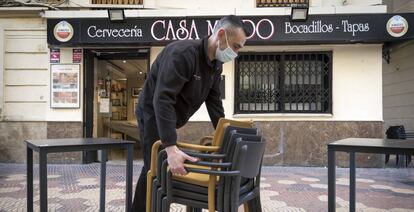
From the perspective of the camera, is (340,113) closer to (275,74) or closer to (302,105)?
(302,105)

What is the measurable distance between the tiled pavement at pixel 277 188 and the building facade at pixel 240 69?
77 cm

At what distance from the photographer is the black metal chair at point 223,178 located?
2.21 meters

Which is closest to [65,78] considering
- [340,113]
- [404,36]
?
[340,113]

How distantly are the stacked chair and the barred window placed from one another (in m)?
6.13

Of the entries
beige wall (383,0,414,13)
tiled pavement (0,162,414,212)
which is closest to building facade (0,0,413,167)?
tiled pavement (0,162,414,212)

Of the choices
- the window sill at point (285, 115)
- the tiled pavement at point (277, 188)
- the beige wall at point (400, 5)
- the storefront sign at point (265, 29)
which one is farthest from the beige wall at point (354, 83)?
the beige wall at point (400, 5)

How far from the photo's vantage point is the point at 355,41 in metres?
8.06

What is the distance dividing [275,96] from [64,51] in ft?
14.5

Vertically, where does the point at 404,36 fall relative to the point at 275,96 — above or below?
above

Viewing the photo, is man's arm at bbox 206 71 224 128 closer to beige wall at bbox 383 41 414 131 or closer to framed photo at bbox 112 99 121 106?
framed photo at bbox 112 99 121 106

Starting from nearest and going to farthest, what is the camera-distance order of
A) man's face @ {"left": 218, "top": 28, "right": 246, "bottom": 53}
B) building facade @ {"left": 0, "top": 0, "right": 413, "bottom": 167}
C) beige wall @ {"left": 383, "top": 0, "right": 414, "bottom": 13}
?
man's face @ {"left": 218, "top": 28, "right": 246, "bottom": 53} < building facade @ {"left": 0, "top": 0, "right": 413, "bottom": 167} < beige wall @ {"left": 383, "top": 0, "right": 414, "bottom": 13}

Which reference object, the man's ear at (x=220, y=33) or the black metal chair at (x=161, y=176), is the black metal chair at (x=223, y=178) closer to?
the black metal chair at (x=161, y=176)

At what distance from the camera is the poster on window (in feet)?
27.9

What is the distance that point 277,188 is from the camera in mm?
6230
